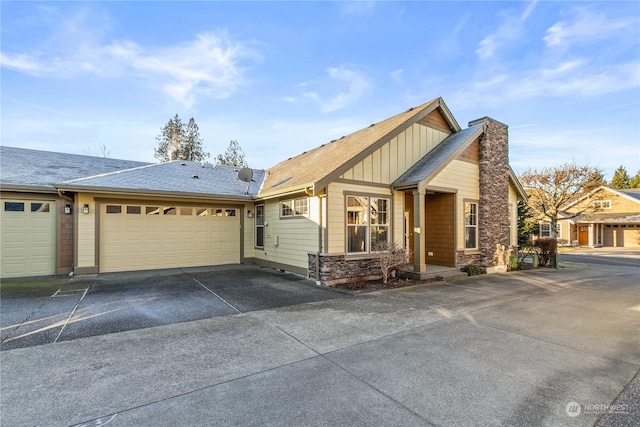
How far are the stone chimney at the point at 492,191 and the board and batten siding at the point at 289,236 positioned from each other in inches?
265

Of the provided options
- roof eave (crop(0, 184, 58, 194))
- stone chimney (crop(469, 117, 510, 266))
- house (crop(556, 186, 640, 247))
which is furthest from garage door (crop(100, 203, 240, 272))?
house (crop(556, 186, 640, 247))

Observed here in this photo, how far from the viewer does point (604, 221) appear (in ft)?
84.1

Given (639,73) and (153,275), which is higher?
(639,73)

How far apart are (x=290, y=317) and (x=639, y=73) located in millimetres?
13838

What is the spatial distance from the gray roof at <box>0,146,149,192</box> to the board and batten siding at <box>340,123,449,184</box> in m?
9.47

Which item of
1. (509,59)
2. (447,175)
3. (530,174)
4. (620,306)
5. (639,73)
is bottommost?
(620,306)

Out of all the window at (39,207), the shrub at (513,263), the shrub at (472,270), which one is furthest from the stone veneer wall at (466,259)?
the window at (39,207)

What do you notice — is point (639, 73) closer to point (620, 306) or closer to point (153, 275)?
point (620, 306)

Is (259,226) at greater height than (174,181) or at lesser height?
lesser

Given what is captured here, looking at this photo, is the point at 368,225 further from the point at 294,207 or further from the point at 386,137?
the point at 386,137

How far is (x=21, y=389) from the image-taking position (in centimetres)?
299

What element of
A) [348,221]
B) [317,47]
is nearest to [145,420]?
[348,221]

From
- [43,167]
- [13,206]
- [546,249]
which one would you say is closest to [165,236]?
[13,206]

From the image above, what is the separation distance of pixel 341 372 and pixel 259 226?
9.42 meters
